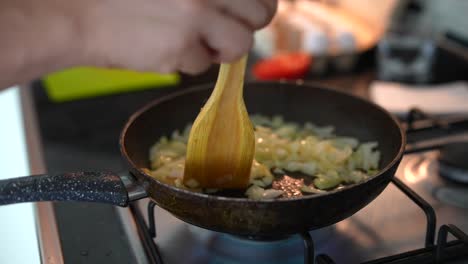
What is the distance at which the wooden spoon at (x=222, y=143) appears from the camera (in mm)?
738

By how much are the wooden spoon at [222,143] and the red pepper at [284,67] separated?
1.72 feet

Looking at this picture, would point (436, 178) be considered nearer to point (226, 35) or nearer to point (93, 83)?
point (226, 35)

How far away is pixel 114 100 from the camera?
3.99ft

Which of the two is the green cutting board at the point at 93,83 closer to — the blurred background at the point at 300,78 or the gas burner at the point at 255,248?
the blurred background at the point at 300,78

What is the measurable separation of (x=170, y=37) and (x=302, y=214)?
0.81 ft

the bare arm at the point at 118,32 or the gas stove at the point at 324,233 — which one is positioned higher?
the bare arm at the point at 118,32

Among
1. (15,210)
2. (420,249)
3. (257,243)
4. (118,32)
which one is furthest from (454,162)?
(15,210)

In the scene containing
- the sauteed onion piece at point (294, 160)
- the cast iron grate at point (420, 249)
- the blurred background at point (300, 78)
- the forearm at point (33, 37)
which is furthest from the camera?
the blurred background at point (300, 78)

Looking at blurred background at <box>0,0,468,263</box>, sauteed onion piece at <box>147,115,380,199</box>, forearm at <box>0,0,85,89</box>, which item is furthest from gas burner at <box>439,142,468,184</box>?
forearm at <box>0,0,85,89</box>

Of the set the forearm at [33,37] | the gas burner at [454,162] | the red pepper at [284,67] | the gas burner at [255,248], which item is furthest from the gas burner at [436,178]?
the forearm at [33,37]

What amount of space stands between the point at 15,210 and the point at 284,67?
0.67 m

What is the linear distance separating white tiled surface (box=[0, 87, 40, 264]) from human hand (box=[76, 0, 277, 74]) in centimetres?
13

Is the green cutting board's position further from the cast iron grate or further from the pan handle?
the pan handle

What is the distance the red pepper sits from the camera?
1260mm
